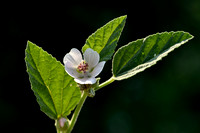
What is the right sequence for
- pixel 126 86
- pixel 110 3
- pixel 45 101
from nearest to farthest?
pixel 45 101 → pixel 126 86 → pixel 110 3

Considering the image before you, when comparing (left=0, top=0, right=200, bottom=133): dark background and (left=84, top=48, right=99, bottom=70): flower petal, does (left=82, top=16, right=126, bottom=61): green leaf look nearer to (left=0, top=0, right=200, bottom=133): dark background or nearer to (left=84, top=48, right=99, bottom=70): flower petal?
(left=84, top=48, right=99, bottom=70): flower petal

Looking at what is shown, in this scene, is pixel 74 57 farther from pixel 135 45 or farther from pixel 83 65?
pixel 135 45

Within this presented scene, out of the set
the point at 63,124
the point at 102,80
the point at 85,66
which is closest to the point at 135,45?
the point at 85,66

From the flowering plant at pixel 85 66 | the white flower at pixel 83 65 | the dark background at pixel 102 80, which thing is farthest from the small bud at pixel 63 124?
the dark background at pixel 102 80

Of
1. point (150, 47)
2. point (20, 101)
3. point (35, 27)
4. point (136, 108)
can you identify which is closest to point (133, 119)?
point (136, 108)

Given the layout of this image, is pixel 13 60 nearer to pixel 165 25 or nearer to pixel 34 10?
pixel 34 10

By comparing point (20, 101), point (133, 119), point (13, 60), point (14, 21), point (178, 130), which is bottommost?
point (178, 130)

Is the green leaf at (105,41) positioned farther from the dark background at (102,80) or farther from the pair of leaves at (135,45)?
the dark background at (102,80)

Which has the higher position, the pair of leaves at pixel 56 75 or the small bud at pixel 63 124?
the pair of leaves at pixel 56 75
